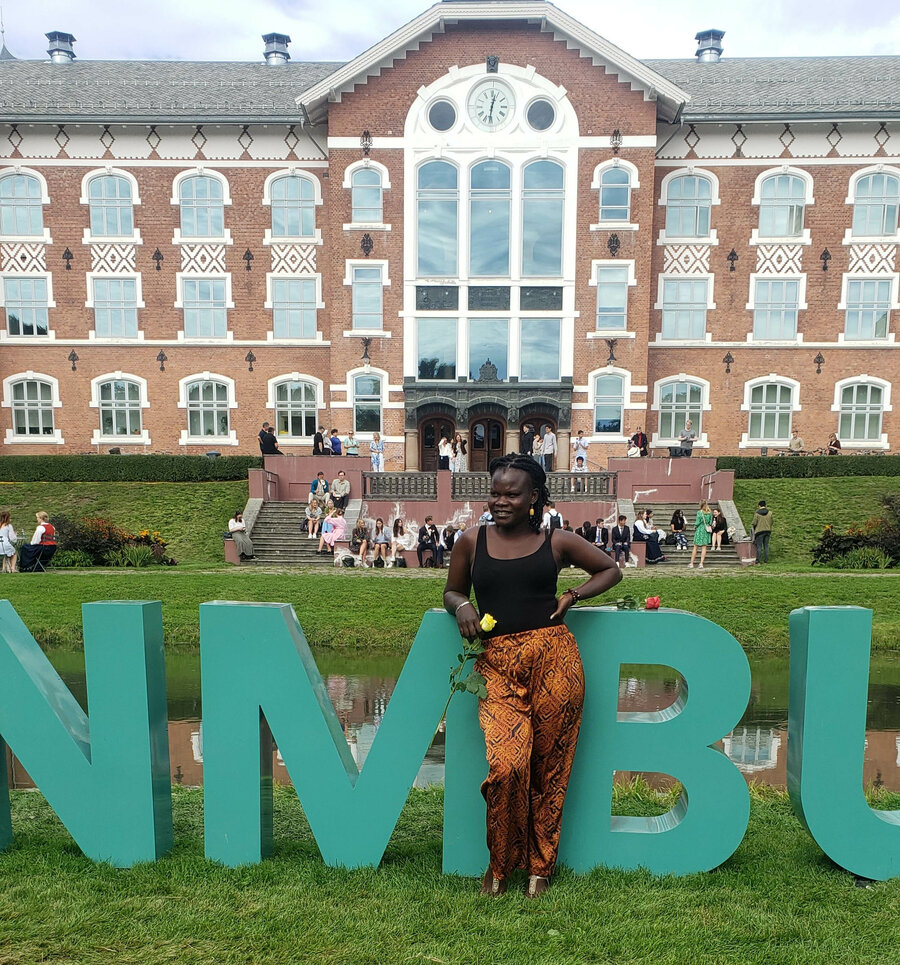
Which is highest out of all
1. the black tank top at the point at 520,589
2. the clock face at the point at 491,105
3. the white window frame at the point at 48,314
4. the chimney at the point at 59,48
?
the chimney at the point at 59,48

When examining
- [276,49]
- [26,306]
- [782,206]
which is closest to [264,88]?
[276,49]

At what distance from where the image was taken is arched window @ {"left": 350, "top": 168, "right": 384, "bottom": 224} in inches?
950

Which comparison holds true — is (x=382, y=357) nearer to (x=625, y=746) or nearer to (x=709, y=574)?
(x=709, y=574)

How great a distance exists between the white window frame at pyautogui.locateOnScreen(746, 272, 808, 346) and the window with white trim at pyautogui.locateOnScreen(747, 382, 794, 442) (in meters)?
1.57

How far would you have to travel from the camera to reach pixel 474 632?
11.5 feet

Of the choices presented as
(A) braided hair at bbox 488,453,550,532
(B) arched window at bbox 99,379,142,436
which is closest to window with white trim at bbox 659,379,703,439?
(B) arched window at bbox 99,379,142,436

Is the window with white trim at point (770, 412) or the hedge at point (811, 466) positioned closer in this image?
the hedge at point (811, 466)

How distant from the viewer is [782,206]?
82.3 feet

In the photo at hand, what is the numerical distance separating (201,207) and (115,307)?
4.92 m

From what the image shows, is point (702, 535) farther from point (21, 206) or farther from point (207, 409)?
point (21, 206)

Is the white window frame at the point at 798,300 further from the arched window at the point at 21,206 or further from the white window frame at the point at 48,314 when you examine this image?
the arched window at the point at 21,206

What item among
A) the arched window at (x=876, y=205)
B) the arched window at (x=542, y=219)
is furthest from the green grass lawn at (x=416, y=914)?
the arched window at (x=876, y=205)

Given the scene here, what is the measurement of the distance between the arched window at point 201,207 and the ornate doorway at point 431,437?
10435 mm

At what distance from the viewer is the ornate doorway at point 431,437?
26.0 m
